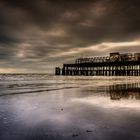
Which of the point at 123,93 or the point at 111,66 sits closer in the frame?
the point at 123,93

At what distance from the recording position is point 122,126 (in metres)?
5.09

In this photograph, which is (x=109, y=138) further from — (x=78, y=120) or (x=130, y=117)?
(x=130, y=117)

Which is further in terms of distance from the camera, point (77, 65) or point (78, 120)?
point (77, 65)

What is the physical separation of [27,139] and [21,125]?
120cm

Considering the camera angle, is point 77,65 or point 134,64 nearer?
point 134,64

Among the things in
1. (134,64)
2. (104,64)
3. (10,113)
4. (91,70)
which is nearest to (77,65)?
(91,70)

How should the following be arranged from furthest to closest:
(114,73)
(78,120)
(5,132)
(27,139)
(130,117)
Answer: (114,73), (130,117), (78,120), (5,132), (27,139)

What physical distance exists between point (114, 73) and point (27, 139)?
103 meters

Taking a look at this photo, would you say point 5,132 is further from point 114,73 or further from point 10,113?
point 114,73

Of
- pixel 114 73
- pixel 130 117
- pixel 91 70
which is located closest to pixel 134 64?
pixel 114 73

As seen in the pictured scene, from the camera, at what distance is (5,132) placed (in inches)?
175

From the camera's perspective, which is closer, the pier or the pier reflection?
the pier reflection

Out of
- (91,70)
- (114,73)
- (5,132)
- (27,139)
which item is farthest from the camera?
(91,70)

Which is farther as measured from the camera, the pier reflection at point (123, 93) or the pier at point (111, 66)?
the pier at point (111, 66)
